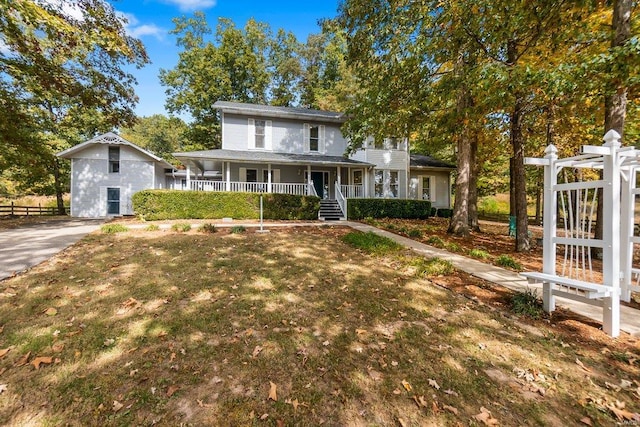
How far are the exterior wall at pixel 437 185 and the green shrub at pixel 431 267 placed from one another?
1473cm

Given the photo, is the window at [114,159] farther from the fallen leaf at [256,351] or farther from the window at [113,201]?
the fallen leaf at [256,351]

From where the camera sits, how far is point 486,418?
7.16ft

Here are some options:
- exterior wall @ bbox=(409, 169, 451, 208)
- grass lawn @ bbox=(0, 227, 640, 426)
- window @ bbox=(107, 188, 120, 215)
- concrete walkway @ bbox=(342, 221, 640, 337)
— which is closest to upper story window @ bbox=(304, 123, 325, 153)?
exterior wall @ bbox=(409, 169, 451, 208)

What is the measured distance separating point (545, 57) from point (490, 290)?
721cm

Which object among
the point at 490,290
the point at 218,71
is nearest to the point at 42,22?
the point at 490,290

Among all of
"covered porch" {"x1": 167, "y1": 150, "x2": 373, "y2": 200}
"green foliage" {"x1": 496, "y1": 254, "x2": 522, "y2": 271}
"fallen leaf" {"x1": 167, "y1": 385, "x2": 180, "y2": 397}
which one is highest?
"covered porch" {"x1": 167, "y1": 150, "x2": 373, "y2": 200}

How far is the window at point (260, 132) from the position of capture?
16.6 m

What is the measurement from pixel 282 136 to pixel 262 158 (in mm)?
2994

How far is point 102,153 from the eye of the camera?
16797mm

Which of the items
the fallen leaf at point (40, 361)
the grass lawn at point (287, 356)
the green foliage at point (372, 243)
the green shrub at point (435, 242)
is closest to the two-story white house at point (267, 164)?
the green shrub at point (435, 242)

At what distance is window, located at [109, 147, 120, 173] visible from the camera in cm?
1698

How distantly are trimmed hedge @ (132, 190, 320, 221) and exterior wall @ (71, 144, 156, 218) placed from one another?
18.6 feet

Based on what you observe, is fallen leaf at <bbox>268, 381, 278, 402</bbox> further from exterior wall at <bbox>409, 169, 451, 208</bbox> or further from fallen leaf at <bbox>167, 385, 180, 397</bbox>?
exterior wall at <bbox>409, 169, 451, 208</bbox>

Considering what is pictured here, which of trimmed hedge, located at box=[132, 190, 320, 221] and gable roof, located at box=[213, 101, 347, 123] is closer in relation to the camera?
trimmed hedge, located at box=[132, 190, 320, 221]
